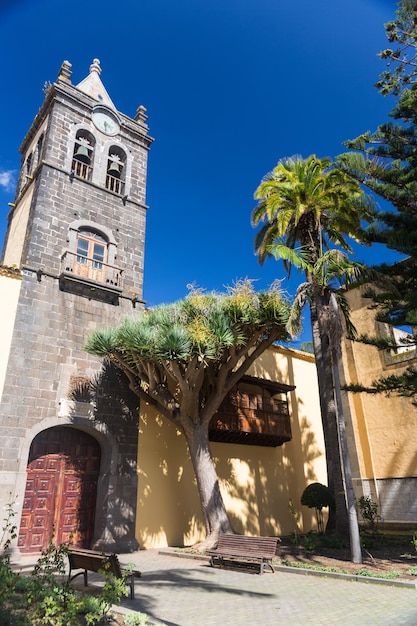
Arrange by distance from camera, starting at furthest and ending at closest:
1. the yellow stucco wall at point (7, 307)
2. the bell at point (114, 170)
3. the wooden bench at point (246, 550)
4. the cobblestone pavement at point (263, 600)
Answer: the bell at point (114, 170) < the yellow stucco wall at point (7, 307) < the wooden bench at point (246, 550) < the cobblestone pavement at point (263, 600)

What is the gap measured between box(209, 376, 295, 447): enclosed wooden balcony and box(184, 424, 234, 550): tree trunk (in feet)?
6.17

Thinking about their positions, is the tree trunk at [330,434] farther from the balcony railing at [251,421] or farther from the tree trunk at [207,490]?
the tree trunk at [207,490]

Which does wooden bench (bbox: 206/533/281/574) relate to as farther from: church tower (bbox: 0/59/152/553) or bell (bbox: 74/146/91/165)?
bell (bbox: 74/146/91/165)

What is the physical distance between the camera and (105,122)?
18.1 meters

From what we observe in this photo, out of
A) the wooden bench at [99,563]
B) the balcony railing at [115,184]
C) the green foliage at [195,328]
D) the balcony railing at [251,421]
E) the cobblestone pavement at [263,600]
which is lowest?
the cobblestone pavement at [263,600]

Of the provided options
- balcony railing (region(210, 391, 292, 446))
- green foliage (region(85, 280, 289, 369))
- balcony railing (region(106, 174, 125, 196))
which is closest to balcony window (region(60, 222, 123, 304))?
balcony railing (region(106, 174, 125, 196))

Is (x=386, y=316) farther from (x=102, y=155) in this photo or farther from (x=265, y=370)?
(x=102, y=155)

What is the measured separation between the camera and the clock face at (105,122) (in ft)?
58.4

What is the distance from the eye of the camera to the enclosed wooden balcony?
1516cm

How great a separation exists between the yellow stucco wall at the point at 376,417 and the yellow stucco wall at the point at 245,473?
6.18 ft

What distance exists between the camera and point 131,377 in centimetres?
1311

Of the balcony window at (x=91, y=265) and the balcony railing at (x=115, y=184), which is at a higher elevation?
the balcony railing at (x=115, y=184)

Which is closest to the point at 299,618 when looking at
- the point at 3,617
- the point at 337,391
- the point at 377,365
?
the point at 3,617

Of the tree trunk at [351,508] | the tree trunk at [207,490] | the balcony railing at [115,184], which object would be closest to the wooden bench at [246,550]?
the tree trunk at [207,490]
